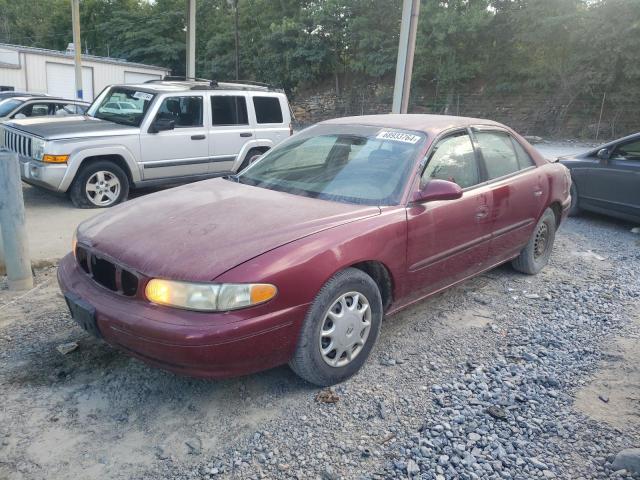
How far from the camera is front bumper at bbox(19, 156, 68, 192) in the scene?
277 inches

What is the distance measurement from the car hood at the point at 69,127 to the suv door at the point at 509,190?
5138mm

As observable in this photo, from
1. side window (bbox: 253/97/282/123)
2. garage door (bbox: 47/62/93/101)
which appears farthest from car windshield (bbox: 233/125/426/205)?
garage door (bbox: 47/62/93/101)

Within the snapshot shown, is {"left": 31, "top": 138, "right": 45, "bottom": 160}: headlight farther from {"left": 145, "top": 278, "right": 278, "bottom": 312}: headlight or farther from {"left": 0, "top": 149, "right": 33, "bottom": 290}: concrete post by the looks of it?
{"left": 145, "top": 278, "right": 278, "bottom": 312}: headlight

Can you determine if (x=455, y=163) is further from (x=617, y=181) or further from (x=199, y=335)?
(x=617, y=181)

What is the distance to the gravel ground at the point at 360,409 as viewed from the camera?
2.59m

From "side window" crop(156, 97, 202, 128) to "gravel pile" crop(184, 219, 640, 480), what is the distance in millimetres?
5317

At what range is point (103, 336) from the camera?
295cm

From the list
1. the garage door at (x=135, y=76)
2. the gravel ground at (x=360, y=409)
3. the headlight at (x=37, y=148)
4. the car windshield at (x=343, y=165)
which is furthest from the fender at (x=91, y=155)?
the garage door at (x=135, y=76)

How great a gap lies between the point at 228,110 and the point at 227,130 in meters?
0.33

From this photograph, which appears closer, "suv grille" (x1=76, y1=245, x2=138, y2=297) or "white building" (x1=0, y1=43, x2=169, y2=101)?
"suv grille" (x1=76, y1=245, x2=138, y2=297)

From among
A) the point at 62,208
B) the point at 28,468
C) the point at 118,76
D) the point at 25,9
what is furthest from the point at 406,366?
the point at 25,9

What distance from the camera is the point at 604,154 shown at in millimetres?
7555

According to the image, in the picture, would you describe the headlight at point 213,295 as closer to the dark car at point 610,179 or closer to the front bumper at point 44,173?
the front bumper at point 44,173

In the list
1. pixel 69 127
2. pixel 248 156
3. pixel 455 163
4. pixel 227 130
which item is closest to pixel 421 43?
pixel 248 156
